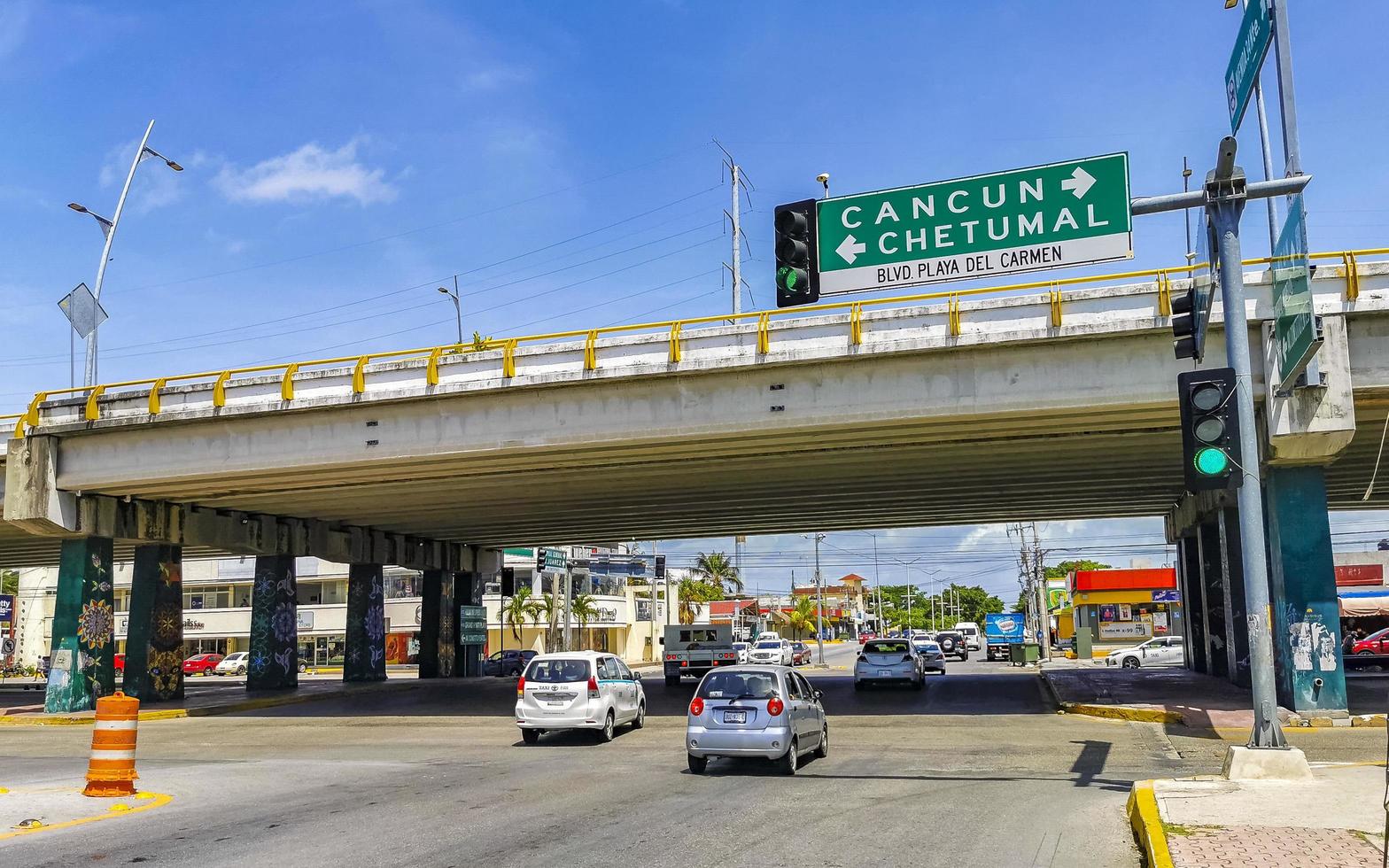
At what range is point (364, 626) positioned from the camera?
44.6 metres

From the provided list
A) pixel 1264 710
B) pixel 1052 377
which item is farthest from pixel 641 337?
pixel 1264 710

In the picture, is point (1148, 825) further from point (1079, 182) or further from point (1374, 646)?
point (1374, 646)

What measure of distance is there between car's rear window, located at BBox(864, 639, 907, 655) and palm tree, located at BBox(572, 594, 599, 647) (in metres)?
37.8

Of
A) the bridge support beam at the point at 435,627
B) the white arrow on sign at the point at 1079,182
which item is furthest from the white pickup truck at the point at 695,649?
the white arrow on sign at the point at 1079,182

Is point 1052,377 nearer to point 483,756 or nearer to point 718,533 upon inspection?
point 483,756

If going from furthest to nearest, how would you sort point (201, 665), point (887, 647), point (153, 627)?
point (201, 665) → point (887, 647) → point (153, 627)

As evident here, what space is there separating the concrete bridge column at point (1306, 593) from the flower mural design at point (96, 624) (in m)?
30.9

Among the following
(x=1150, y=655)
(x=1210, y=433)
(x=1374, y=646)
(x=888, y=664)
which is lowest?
(x=1150, y=655)

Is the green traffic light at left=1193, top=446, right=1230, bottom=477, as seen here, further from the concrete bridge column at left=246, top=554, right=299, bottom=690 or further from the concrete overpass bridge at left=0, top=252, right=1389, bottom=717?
the concrete bridge column at left=246, top=554, right=299, bottom=690

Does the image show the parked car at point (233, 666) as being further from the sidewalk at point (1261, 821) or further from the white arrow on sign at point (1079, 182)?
the sidewalk at point (1261, 821)

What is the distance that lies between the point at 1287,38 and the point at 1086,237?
10227mm

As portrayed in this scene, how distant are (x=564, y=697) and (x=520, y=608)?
2102 inches

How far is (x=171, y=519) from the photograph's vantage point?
112ft

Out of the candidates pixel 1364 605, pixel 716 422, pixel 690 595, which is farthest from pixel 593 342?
pixel 690 595
